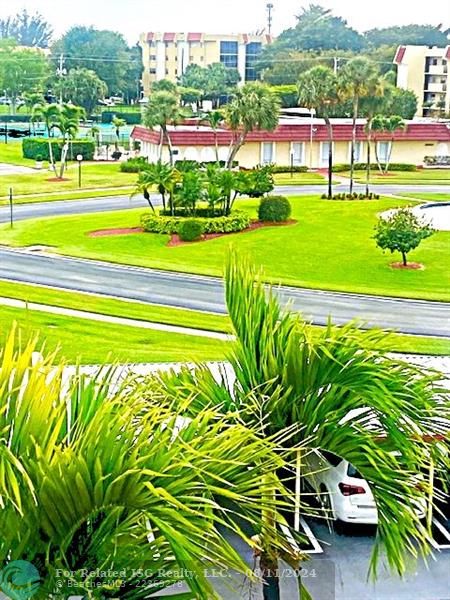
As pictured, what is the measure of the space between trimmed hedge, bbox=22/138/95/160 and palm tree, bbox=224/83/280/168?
213 centimetres

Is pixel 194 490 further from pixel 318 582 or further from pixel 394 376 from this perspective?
pixel 318 582

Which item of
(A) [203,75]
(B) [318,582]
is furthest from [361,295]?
(B) [318,582]

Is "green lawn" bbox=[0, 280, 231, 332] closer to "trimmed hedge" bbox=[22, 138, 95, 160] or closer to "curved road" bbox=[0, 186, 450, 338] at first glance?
"curved road" bbox=[0, 186, 450, 338]

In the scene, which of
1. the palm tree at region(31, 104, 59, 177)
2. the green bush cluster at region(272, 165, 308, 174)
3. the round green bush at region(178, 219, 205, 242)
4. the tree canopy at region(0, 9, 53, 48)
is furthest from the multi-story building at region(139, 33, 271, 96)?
the green bush cluster at region(272, 165, 308, 174)

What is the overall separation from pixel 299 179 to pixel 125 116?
105 inches

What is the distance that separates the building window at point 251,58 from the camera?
948cm

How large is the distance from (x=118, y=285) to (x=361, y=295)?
5.78ft

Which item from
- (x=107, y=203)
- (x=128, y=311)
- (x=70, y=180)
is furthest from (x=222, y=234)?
(x=70, y=180)

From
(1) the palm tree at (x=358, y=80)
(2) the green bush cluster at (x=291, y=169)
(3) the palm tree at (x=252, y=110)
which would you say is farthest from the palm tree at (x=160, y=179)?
(2) the green bush cluster at (x=291, y=169)

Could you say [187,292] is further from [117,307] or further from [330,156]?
[330,156]

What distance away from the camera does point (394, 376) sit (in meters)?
1.88

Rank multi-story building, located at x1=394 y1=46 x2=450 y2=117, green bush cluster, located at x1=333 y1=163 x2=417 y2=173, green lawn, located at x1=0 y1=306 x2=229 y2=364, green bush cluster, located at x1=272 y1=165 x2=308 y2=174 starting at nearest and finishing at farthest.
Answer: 1. green lawn, located at x1=0 y1=306 x2=229 y2=364
2. multi-story building, located at x1=394 y1=46 x2=450 y2=117
3. green bush cluster, located at x1=272 y1=165 x2=308 y2=174
4. green bush cluster, located at x1=333 y1=163 x2=417 y2=173

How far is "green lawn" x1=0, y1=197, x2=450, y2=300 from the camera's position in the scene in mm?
7469

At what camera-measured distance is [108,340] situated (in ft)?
18.2
